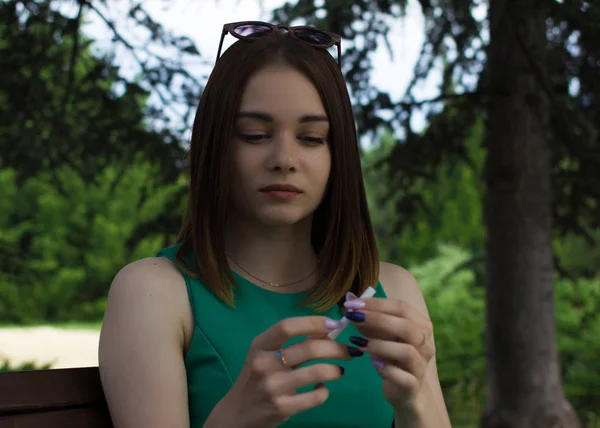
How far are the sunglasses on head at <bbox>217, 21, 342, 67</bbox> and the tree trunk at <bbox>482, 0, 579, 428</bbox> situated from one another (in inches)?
89.4

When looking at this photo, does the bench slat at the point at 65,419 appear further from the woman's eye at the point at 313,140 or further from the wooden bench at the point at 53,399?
the woman's eye at the point at 313,140

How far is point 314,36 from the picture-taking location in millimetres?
1749

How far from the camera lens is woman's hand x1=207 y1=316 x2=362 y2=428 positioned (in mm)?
1346

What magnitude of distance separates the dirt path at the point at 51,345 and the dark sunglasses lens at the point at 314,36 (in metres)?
16.7

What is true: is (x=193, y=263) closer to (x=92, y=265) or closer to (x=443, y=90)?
(x=443, y=90)

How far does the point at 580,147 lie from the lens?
3.79m

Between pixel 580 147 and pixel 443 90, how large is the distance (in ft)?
4.01

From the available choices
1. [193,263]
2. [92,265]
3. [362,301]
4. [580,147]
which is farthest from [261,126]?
[92,265]

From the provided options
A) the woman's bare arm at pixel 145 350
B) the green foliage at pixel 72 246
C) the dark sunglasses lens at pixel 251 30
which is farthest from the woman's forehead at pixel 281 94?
the green foliage at pixel 72 246

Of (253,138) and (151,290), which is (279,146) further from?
(151,290)

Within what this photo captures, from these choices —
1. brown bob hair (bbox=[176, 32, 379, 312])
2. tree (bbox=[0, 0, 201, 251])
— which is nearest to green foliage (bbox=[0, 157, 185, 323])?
tree (bbox=[0, 0, 201, 251])

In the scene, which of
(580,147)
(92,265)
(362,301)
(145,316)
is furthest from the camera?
(92,265)

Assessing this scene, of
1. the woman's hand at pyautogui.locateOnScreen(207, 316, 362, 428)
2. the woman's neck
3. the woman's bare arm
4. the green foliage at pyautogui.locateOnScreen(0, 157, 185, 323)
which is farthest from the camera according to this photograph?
the green foliage at pyautogui.locateOnScreen(0, 157, 185, 323)

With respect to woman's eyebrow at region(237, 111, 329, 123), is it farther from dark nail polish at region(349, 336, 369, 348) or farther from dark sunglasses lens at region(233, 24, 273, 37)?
dark nail polish at region(349, 336, 369, 348)
